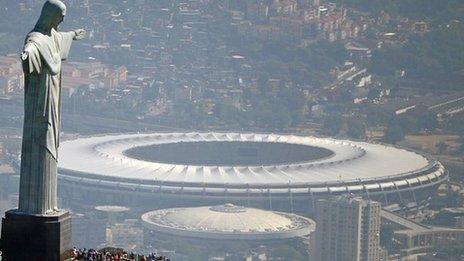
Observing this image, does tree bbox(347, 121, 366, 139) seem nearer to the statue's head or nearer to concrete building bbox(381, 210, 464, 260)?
concrete building bbox(381, 210, 464, 260)

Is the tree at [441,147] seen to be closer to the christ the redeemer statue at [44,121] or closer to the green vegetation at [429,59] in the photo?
the green vegetation at [429,59]

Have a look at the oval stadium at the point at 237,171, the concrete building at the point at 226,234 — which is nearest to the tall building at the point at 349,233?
the concrete building at the point at 226,234

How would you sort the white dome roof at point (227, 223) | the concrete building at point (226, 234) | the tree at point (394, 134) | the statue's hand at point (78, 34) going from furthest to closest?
the tree at point (394, 134) < the white dome roof at point (227, 223) < the concrete building at point (226, 234) < the statue's hand at point (78, 34)

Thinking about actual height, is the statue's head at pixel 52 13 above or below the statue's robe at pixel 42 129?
above

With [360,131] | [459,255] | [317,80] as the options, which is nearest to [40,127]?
[459,255]

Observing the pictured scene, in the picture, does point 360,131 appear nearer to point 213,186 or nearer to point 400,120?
point 400,120

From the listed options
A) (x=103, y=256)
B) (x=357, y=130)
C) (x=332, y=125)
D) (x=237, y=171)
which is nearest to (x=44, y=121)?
(x=103, y=256)
